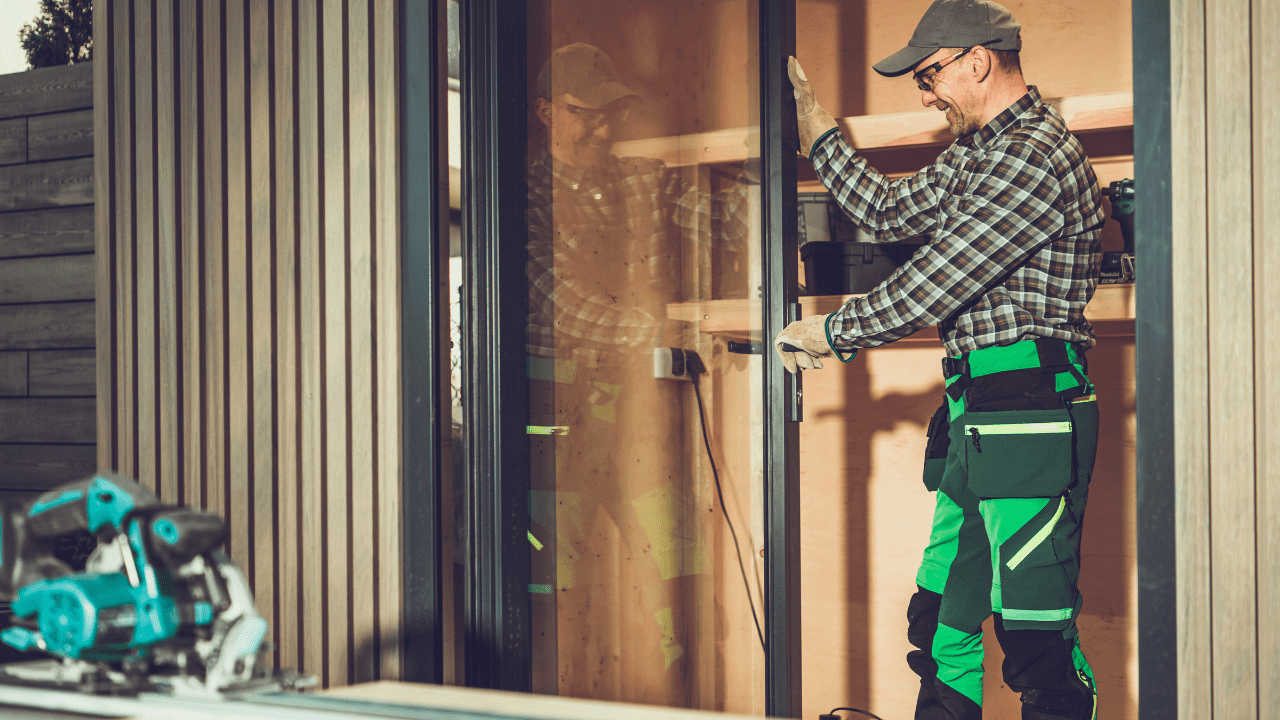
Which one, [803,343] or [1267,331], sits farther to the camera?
[803,343]

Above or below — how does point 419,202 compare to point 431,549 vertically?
above

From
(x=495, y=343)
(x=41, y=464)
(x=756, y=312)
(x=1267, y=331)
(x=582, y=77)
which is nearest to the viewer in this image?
(x=1267, y=331)

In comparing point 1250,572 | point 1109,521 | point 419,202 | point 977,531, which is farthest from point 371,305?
point 1109,521

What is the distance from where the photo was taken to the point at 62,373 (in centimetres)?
254

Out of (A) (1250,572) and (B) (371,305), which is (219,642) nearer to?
(B) (371,305)

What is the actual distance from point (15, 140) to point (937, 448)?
2.68m

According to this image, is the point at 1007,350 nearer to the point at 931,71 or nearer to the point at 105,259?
the point at 931,71

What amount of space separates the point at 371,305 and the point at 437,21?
468mm

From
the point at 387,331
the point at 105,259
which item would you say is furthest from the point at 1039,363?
the point at 105,259

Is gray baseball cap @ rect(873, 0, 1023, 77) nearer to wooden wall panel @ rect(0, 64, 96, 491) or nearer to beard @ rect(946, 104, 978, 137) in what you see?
beard @ rect(946, 104, 978, 137)

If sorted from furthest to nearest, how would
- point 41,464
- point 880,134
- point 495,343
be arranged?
point 41,464 → point 880,134 → point 495,343

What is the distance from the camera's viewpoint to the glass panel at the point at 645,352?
1.58 meters

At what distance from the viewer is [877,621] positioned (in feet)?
7.76

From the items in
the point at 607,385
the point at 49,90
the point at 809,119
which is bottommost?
the point at 607,385
